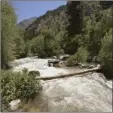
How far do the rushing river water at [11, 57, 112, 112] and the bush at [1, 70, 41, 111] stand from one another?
152 mm

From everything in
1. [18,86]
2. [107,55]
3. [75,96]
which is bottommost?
[75,96]

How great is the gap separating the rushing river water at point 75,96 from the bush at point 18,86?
15 cm

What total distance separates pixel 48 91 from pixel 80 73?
6.65 feet

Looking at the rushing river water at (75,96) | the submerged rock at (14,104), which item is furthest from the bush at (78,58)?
the submerged rock at (14,104)

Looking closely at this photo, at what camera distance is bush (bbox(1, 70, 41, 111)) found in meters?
4.07

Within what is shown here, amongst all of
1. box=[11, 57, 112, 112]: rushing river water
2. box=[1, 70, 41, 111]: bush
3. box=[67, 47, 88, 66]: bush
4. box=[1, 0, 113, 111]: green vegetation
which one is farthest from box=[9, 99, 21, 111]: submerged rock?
box=[67, 47, 88, 66]: bush

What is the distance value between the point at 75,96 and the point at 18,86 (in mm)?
1076

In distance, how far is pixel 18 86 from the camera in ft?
14.4

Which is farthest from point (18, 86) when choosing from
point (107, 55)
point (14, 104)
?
point (107, 55)

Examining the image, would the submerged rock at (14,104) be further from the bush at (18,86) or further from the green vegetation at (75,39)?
the green vegetation at (75,39)

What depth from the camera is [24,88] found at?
4.40m

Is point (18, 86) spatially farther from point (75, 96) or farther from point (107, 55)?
point (107, 55)

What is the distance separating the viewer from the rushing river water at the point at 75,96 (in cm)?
421

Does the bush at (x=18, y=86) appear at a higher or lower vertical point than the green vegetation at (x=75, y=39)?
lower
